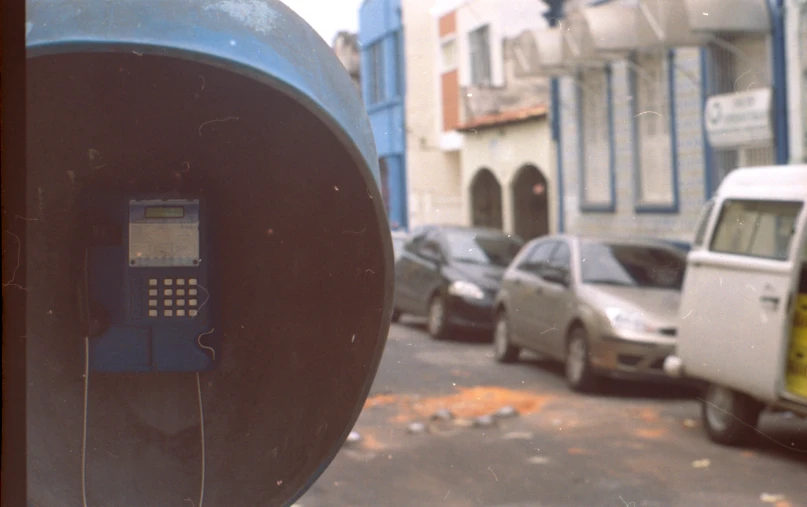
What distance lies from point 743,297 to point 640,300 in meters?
2.77

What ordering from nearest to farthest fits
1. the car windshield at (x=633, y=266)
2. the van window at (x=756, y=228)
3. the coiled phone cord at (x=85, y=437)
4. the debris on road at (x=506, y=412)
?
the coiled phone cord at (x=85, y=437), the van window at (x=756, y=228), the debris on road at (x=506, y=412), the car windshield at (x=633, y=266)

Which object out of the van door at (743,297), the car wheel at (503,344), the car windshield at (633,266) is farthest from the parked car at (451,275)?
the van door at (743,297)

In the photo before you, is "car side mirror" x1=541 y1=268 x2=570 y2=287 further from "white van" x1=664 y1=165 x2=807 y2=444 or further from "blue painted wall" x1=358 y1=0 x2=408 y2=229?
"blue painted wall" x1=358 y1=0 x2=408 y2=229

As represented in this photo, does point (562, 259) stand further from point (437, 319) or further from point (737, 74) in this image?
point (737, 74)

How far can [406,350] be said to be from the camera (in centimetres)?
1352

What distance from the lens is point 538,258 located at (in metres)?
11.9

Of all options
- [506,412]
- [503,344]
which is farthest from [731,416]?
[503,344]

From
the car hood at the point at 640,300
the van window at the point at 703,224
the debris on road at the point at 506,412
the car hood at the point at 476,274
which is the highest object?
the van window at the point at 703,224

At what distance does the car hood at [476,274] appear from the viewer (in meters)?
14.2

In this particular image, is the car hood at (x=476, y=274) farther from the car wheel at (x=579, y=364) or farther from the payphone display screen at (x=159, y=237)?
the payphone display screen at (x=159, y=237)

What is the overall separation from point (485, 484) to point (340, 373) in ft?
12.0

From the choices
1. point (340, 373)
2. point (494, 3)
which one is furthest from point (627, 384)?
point (494, 3)

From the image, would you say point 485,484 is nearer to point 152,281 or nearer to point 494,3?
point 152,281

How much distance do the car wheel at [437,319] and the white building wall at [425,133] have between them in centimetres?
852
